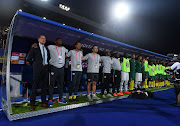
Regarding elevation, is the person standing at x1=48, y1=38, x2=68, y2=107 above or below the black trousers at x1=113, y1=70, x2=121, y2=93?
above

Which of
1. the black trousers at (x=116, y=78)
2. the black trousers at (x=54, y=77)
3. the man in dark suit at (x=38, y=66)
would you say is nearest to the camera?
the man in dark suit at (x=38, y=66)

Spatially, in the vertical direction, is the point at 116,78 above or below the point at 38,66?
below

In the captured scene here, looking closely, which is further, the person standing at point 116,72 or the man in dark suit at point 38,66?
the person standing at point 116,72

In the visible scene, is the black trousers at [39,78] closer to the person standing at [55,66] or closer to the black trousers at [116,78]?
the person standing at [55,66]

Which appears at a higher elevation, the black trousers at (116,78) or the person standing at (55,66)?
the person standing at (55,66)

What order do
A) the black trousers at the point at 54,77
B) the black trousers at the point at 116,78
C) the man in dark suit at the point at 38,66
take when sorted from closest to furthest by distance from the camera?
1. the man in dark suit at the point at 38,66
2. the black trousers at the point at 54,77
3. the black trousers at the point at 116,78

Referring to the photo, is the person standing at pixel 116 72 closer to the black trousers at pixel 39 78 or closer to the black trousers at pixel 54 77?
the black trousers at pixel 54 77

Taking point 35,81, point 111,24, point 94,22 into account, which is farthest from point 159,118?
point 111,24

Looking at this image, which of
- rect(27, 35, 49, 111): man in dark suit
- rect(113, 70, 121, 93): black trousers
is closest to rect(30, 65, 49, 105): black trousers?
rect(27, 35, 49, 111): man in dark suit

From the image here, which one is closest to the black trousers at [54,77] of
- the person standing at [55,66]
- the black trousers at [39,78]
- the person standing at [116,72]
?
the person standing at [55,66]

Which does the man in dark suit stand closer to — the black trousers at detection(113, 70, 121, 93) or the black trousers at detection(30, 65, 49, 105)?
the black trousers at detection(30, 65, 49, 105)

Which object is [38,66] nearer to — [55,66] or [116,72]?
[55,66]

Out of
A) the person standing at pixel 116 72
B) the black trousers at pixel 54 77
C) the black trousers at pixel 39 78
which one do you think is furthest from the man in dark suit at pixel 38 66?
the person standing at pixel 116 72

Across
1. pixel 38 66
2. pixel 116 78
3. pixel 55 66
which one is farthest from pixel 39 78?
pixel 116 78
